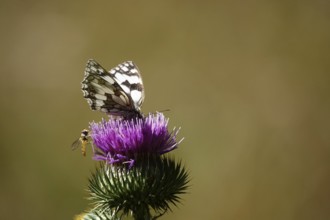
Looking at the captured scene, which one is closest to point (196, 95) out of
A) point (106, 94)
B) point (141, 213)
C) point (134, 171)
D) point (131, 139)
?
point (106, 94)

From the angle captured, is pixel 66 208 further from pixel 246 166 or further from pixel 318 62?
pixel 318 62

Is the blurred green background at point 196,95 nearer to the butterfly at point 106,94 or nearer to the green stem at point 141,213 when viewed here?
the butterfly at point 106,94

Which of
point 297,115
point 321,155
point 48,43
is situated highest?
point 48,43

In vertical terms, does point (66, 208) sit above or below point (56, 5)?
below

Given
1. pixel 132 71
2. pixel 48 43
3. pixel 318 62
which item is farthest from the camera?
pixel 48 43

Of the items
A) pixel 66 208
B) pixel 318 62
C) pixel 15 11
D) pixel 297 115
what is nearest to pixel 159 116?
pixel 66 208

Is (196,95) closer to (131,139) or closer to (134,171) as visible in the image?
(131,139)

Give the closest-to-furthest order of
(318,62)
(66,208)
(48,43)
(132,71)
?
(132,71) → (66,208) → (318,62) → (48,43)

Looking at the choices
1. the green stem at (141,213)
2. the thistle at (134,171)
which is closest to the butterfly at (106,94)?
the thistle at (134,171)

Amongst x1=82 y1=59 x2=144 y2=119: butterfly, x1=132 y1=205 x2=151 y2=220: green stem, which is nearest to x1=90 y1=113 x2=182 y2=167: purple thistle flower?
x1=82 y1=59 x2=144 y2=119: butterfly
